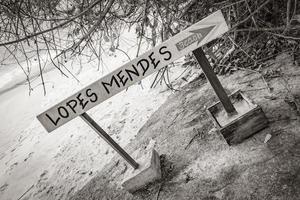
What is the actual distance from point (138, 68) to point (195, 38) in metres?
0.46

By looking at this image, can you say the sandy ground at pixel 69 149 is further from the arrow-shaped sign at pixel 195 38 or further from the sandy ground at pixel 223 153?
the arrow-shaped sign at pixel 195 38

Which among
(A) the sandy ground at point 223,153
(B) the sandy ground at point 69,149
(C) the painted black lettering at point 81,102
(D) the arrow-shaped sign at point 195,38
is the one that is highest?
(C) the painted black lettering at point 81,102

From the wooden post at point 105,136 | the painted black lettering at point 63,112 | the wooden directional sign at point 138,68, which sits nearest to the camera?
the wooden directional sign at point 138,68

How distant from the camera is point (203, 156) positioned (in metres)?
2.53

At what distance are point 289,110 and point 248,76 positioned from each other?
1.01 metres

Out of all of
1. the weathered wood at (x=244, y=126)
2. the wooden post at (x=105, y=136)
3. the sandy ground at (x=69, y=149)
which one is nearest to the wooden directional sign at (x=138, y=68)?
the wooden post at (x=105, y=136)

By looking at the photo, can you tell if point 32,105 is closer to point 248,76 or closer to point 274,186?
point 248,76

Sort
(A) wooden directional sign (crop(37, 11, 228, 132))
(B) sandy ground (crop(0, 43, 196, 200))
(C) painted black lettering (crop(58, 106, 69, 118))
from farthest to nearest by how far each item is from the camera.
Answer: (B) sandy ground (crop(0, 43, 196, 200)) < (C) painted black lettering (crop(58, 106, 69, 118)) < (A) wooden directional sign (crop(37, 11, 228, 132))

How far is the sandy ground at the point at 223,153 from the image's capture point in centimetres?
200

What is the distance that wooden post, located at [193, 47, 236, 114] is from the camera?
6.91 feet

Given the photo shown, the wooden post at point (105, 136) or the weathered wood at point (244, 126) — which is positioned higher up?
the wooden post at point (105, 136)

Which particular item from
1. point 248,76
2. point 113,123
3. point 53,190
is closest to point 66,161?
point 53,190

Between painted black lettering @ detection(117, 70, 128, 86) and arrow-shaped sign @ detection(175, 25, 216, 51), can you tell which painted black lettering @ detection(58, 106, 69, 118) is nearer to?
painted black lettering @ detection(117, 70, 128, 86)

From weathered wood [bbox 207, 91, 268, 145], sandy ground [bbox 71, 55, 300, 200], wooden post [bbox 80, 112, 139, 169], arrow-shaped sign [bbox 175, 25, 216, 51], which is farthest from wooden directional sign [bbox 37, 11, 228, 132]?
sandy ground [bbox 71, 55, 300, 200]
